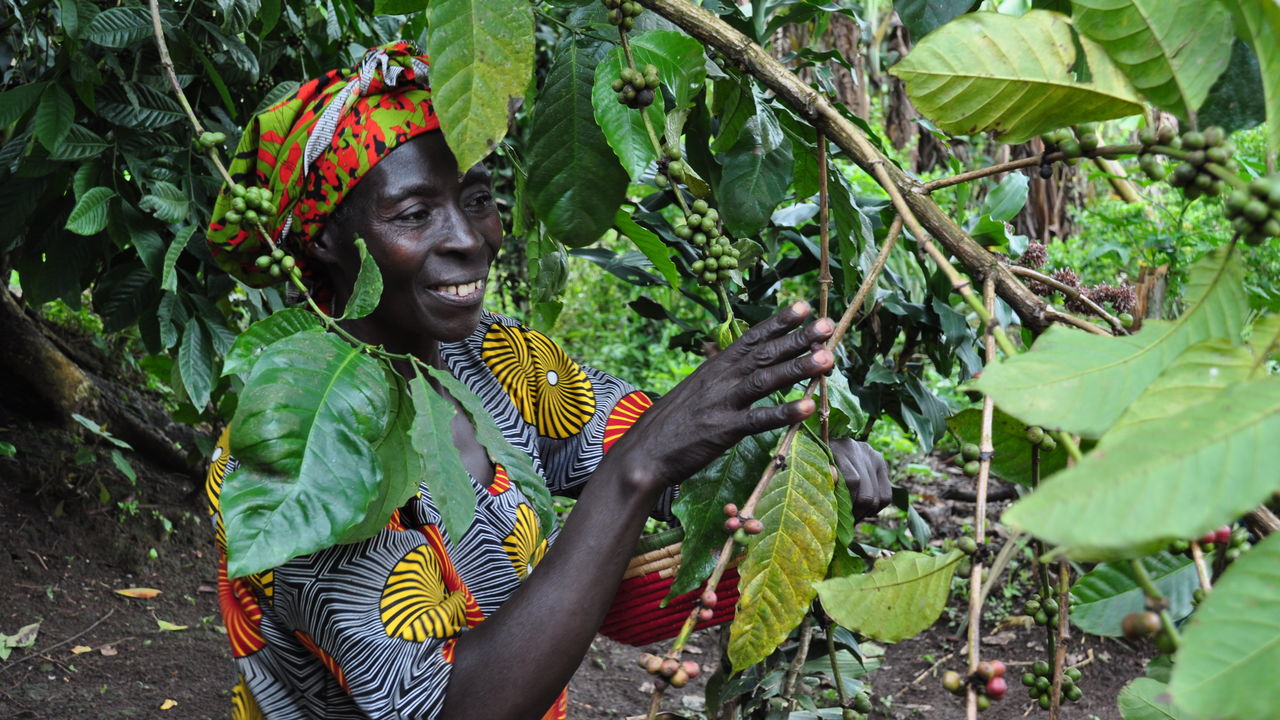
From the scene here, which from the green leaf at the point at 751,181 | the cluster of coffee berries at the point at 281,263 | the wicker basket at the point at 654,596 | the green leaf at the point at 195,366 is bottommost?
the green leaf at the point at 195,366

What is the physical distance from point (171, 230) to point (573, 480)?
42.5 inches

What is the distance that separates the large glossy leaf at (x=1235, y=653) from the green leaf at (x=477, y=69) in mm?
835

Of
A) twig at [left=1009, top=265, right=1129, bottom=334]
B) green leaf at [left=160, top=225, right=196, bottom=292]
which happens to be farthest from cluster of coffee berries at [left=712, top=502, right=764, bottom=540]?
green leaf at [left=160, top=225, right=196, bottom=292]

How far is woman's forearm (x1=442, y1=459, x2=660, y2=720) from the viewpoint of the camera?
1.37 m

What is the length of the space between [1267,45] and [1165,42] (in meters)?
0.07

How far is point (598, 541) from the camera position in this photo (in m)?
1.38

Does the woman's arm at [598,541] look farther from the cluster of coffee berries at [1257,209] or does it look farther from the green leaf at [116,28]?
the green leaf at [116,28]

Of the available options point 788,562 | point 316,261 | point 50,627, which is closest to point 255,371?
point 788,562

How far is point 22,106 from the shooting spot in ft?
7.06

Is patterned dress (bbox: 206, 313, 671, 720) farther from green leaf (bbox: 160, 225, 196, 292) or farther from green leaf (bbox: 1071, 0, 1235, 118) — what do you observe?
green leaf (bbox: 1071, 0, 1235, 118)

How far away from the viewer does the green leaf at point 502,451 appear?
3.38 ft

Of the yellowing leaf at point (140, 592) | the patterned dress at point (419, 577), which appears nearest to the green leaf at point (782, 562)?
the patterned dress at point (419, 577)

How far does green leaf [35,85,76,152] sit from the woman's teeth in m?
1.07

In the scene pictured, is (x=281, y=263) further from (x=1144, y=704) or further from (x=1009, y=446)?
(x=1144, y=704)
